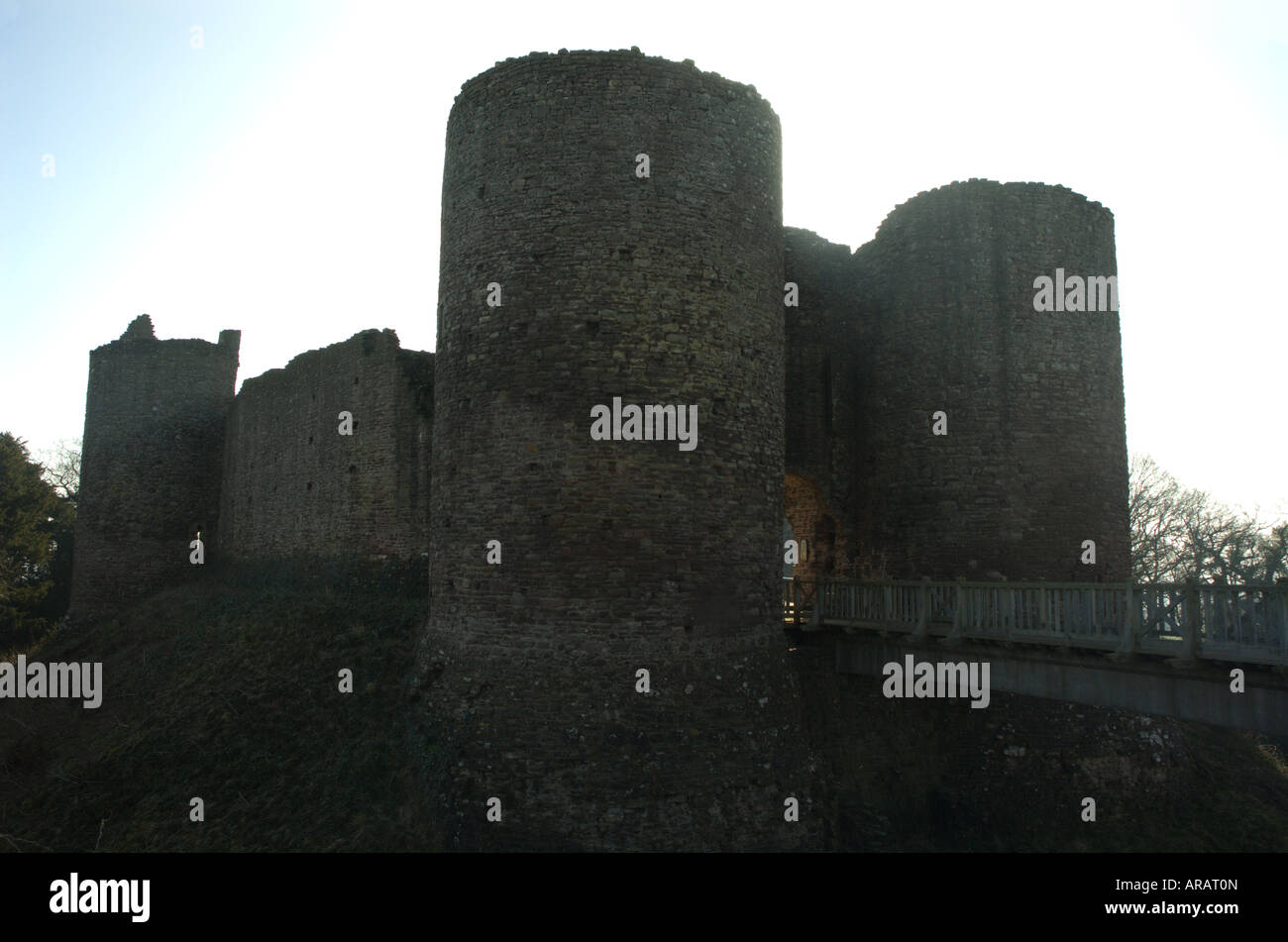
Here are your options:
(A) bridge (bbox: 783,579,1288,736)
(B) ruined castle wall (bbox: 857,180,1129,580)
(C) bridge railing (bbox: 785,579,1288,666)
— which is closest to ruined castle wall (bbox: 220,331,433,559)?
(C) bridge railing (bbox: 785,579,1288,666)

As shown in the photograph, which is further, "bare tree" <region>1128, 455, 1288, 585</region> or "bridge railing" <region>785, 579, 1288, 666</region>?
"bare tree" <region>1128, 455, 1288, 585</region>

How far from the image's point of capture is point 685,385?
Result: 11281 millimetres

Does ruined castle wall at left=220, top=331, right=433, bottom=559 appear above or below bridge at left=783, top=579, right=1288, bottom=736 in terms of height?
above

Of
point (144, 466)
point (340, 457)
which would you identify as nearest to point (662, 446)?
point (340, 457)

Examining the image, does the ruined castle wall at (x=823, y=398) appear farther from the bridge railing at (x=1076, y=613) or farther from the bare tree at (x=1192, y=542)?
the bare tree at (x=1192, y=542)

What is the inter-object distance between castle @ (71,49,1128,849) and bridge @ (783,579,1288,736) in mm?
2097

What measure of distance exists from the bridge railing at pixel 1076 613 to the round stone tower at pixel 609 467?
205 cm

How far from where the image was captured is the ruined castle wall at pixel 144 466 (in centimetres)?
2445

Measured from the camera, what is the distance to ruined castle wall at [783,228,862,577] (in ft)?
55.8

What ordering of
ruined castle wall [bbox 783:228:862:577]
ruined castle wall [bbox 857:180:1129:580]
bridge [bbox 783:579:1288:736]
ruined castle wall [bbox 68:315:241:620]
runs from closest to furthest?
bridge [bbox 783:579:1288:736], ruined castle wall [bbox 857:180:1129:580], ruined castle wall [bbox 783:228:862:577], ruined castle wall [bbox 68:315:241:620]

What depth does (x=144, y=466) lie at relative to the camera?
981 inches

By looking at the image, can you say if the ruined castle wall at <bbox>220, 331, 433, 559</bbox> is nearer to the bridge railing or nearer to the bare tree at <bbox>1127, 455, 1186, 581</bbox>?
the bridge railing

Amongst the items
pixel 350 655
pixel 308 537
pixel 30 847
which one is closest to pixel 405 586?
pixel 350 655

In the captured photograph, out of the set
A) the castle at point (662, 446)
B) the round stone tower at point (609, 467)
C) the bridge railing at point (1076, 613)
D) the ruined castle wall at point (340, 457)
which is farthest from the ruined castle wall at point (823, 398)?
the ruined castle wall at point (340, 457)
